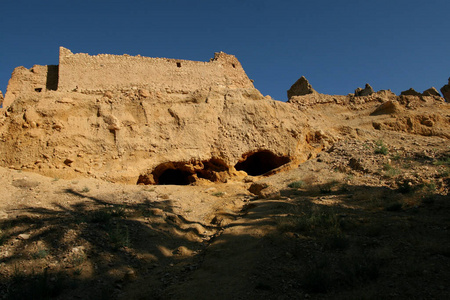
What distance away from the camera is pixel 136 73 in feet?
43.9

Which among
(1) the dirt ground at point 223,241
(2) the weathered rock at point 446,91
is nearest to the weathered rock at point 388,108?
(2) the weathered rock at point 446,91

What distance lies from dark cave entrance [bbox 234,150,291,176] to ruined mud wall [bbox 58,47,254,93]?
3870 mm

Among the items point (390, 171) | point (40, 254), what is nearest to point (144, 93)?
point (40, 254)

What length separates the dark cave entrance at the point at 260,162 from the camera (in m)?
11.6

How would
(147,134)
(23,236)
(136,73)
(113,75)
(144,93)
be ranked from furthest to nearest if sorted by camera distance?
(136,73), (113,75), (144,93), (147,134), (23,236)

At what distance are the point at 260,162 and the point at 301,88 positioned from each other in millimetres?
8924

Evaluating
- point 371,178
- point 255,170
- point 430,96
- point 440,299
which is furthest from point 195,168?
point 430,96

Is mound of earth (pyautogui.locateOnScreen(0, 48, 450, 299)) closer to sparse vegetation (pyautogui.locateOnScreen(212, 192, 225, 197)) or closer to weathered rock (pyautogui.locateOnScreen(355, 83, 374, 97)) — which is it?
sparse vegetation (pyautogui.locateOnScreen(212, 192, 225, 197))

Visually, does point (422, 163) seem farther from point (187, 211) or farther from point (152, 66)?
point (152, 66)

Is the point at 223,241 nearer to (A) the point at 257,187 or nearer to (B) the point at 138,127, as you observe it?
(A) the point at 257,187

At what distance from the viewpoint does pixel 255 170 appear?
12.8 meters

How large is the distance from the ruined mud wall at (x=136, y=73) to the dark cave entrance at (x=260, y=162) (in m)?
3.87

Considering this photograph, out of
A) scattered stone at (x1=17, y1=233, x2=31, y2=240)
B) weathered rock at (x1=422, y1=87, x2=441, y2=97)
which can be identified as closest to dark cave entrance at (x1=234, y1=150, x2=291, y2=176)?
scattered stone at (x1=17, y1=233, x2=31, y2=240)

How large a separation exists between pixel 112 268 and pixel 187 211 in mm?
3236
